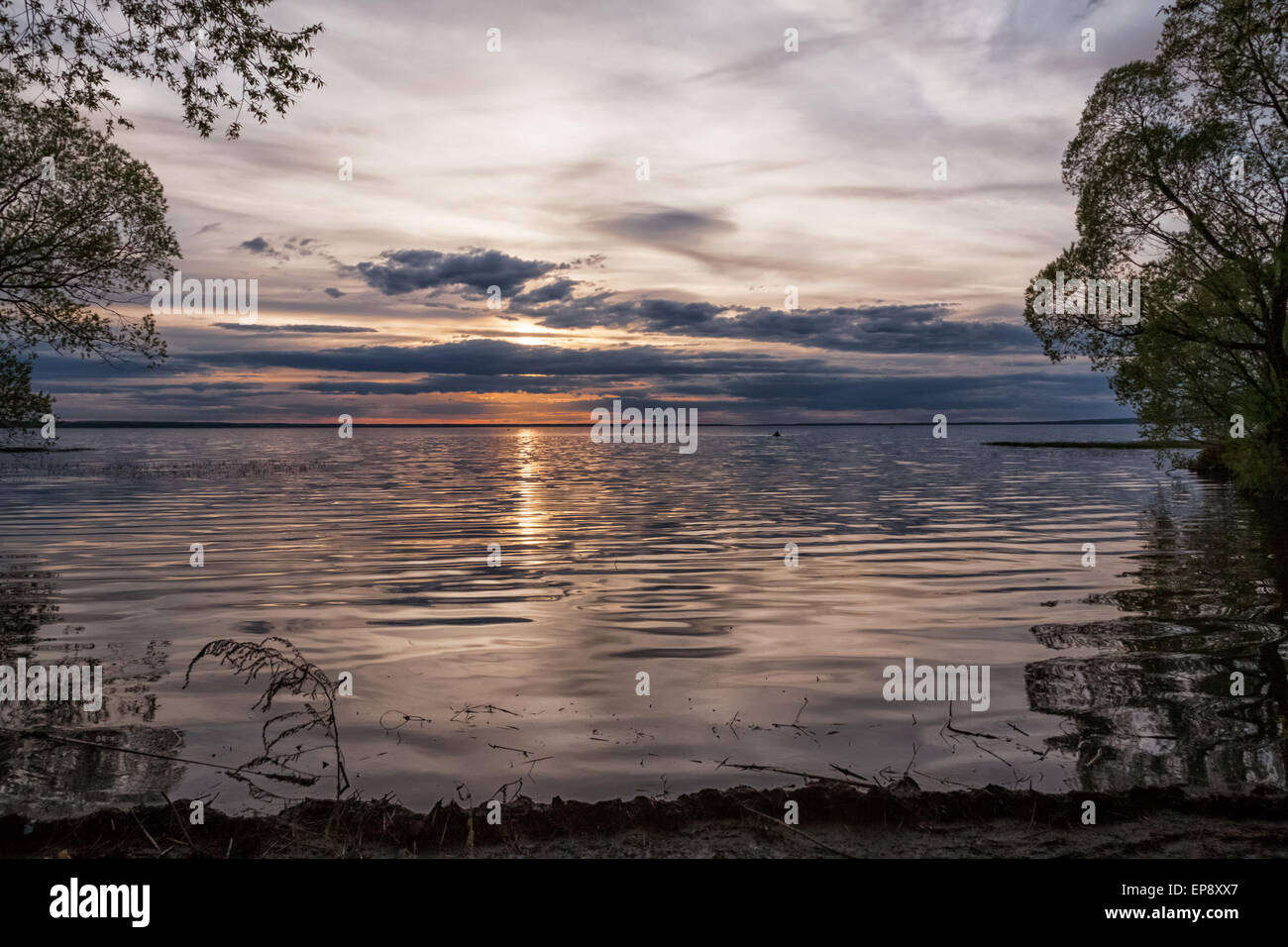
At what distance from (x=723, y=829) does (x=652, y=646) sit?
694 centimetres

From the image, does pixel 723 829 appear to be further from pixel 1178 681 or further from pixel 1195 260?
pixel 1195 260

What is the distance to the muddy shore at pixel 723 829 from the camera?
6.08m

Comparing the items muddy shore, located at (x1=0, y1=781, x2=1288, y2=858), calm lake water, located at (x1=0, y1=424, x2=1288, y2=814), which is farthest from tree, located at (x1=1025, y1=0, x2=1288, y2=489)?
muddy shore, located at (x1=0, y1=781, x2=1288, y2=858)

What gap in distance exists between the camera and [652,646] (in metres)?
13.4

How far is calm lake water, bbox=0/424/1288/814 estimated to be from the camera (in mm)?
8289

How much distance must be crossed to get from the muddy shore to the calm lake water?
828 millimetres

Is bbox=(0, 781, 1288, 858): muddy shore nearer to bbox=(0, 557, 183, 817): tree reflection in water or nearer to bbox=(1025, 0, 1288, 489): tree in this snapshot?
bbox=(0, 557, 183, 817): tree reflection in water

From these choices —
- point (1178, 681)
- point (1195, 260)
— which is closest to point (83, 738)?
point (1178, 681)

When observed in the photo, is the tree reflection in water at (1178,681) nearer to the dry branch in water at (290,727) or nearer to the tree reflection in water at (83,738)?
the dry branch in water at (290,727)

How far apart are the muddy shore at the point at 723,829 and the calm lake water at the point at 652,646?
828 millimetres
